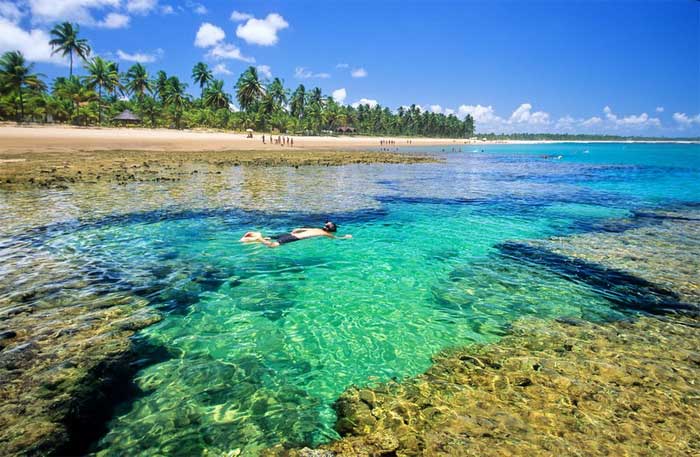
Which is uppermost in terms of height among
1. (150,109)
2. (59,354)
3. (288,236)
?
(150,109)

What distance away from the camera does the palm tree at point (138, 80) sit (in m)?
90.1

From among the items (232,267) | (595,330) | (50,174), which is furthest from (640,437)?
(50,174)

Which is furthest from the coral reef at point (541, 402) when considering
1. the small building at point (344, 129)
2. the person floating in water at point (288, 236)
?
the small building at point (344, 129)

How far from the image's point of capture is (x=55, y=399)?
429cm

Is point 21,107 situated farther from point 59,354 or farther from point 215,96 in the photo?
point 59,354

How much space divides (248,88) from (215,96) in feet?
35.7

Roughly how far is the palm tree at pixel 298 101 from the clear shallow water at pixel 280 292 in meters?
127

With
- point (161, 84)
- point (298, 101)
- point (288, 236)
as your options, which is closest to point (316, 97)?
point (298, 101)

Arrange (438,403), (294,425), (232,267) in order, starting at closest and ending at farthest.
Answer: (294,425) → (438,403) → (232,267)

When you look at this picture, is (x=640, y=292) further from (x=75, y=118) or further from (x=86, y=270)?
(x=75, y=118)

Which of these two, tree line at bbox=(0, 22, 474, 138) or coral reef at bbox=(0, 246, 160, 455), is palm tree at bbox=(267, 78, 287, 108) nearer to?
tree line at bbox=(0, 22, 474, 138)

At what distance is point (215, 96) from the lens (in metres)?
103

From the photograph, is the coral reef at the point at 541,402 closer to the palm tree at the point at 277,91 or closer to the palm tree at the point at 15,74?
the palm tree at the point at 15,74

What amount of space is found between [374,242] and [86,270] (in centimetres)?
790
